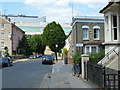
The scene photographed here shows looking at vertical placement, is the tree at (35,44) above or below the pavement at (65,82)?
above

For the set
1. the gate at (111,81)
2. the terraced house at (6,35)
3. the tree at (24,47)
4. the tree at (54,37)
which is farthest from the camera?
the tree at (24,47)

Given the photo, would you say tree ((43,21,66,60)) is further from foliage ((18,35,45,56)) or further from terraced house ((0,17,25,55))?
foliage ((18,35,45,56))

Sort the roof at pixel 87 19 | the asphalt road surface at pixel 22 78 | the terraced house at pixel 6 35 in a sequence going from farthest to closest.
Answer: the terraced house at pixel 6 35, the roof at pixel 87 19, the asphalt road surface at pixel 22 78

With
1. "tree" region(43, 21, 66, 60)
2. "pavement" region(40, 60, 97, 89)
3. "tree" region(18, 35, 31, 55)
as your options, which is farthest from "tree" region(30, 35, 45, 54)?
"pavement" region(40, 60, 97, 89)

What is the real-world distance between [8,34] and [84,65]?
5719cm

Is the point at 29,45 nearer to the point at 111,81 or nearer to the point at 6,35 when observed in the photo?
the point at 6,35

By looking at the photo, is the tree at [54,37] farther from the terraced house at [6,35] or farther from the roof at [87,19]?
the roof at [87,19]

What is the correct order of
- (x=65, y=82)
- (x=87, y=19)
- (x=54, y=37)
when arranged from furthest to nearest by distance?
(x=54, y=37) < (x=87, y=19) < (x=65, y=82)

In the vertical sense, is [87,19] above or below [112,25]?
above

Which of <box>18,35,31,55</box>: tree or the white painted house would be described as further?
<box>18,35,31,55</box>: tree

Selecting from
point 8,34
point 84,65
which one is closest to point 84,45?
Result: point 84,65

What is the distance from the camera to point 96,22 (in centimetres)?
3688

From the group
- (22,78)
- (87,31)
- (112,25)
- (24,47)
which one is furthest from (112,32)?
(24,47)

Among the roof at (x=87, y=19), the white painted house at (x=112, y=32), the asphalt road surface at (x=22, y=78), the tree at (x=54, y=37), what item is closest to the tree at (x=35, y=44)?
Answer: the tree at (x=54, y=37)
